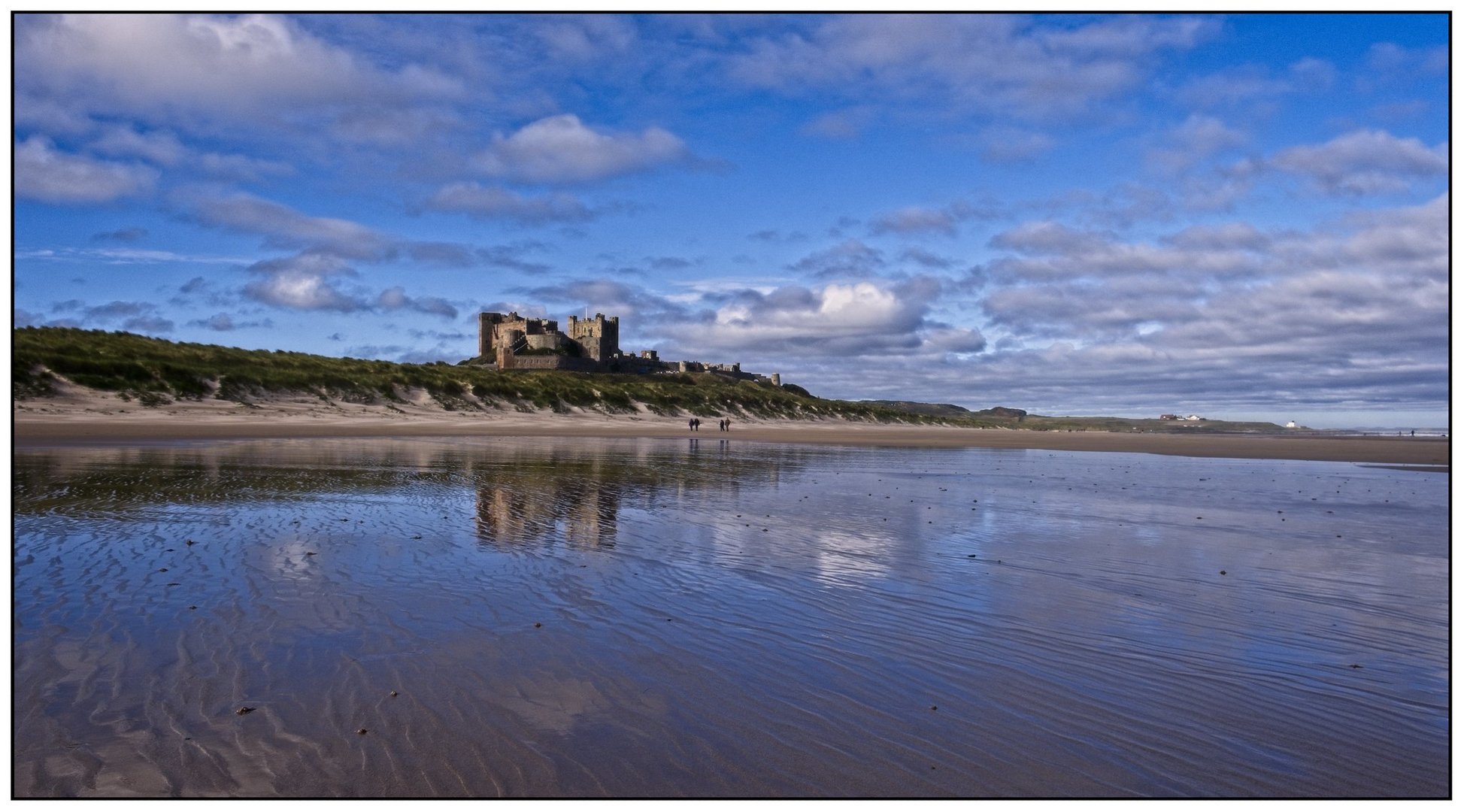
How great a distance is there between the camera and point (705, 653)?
18.9 ft

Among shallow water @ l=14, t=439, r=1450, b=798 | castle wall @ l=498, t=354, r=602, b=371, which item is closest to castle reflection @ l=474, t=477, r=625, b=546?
shallow water @ l=14, t=439, r=1450, b=798

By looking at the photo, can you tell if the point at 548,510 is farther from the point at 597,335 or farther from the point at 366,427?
the point at 597,335

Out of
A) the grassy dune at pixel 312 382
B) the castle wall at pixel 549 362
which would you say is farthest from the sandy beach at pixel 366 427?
the castle wall at pixel 549 362

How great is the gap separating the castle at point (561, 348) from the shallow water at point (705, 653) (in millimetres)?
94780

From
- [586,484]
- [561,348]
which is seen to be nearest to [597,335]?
[561,348]

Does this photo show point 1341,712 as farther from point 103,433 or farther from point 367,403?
point 367,403

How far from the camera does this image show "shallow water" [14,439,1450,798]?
3977 millimetres

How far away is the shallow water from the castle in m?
94.8

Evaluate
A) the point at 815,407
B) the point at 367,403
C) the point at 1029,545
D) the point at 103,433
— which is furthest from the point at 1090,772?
the point at 815,407

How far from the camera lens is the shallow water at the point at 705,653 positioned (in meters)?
3.98

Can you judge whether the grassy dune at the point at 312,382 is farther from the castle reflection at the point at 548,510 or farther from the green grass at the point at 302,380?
the castle reflection at the point at 548,510

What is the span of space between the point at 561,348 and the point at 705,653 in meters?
111

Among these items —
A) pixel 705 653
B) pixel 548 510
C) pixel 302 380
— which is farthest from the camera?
pixel 302 380

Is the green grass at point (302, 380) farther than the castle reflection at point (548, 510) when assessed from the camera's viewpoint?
Yes
